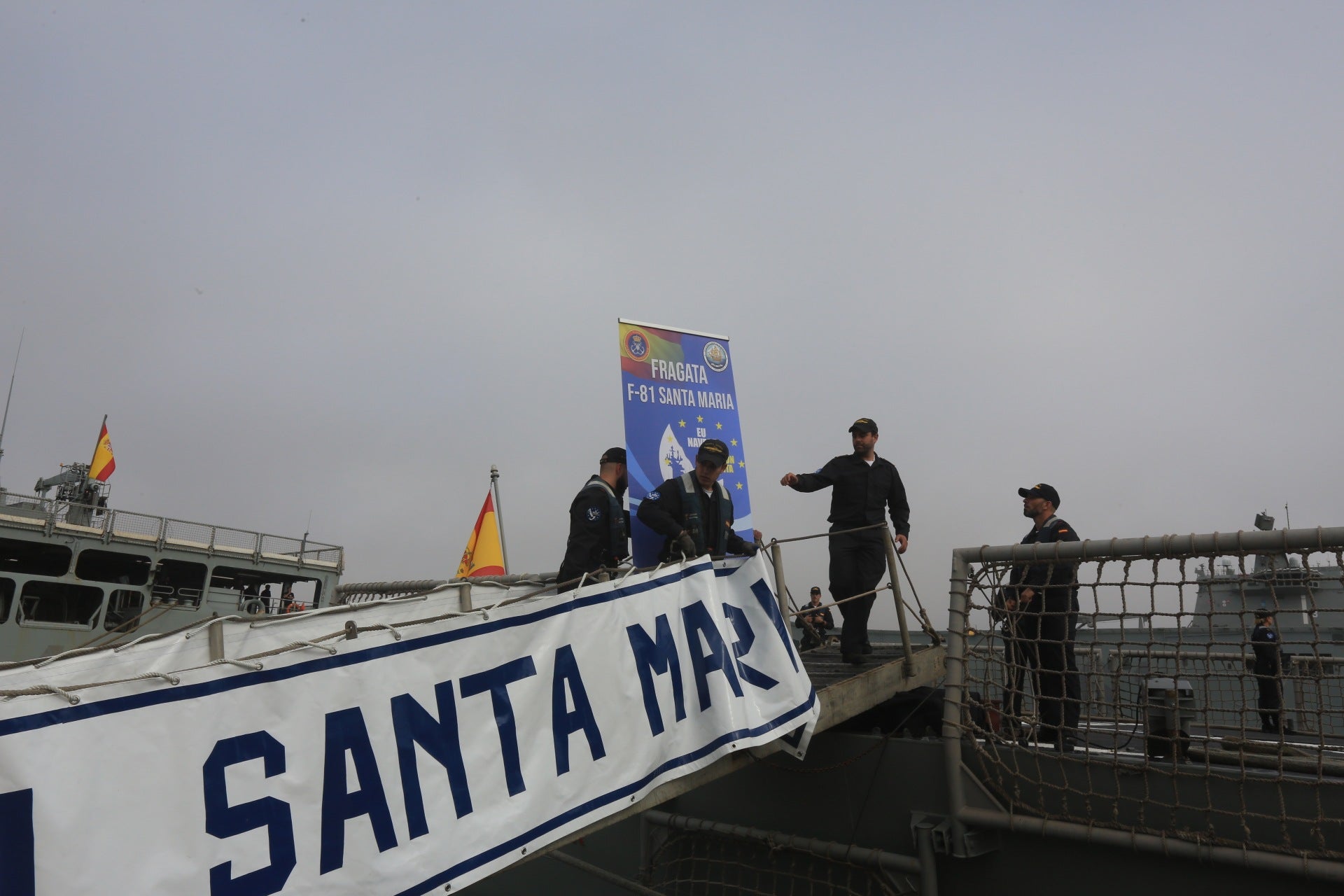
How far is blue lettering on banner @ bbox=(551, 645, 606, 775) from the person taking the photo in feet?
10.5

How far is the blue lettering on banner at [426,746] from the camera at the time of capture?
2.69 m

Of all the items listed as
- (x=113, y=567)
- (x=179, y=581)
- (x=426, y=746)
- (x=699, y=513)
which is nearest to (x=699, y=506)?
(x=699, y=513)

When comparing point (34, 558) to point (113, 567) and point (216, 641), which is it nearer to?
point (113, 567)

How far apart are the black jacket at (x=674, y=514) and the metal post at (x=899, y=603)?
89 cm

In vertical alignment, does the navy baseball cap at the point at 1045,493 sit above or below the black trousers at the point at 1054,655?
above

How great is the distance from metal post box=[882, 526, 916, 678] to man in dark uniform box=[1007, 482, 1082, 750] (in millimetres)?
648

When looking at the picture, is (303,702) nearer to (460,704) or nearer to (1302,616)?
(460,704)

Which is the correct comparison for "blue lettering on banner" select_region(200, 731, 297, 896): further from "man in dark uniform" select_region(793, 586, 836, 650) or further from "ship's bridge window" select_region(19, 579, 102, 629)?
"ship's bridge window" select_region(19, 579, 102, 629)

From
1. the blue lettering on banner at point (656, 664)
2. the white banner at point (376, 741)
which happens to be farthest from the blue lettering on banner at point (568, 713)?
the blue lettering on banner at point (656, 664)

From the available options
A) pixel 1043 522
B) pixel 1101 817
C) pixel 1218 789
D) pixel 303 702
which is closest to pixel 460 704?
pixel 303 702

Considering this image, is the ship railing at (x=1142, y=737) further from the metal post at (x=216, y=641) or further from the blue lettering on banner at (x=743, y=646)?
the metal post at (x=216, y=641)

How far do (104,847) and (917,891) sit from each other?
4.01 meters

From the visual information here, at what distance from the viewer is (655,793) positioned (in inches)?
141

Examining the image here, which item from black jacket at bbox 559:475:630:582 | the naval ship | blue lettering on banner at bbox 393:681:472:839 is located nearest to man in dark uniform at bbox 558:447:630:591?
black jacket at bbox 559:475:630:582
